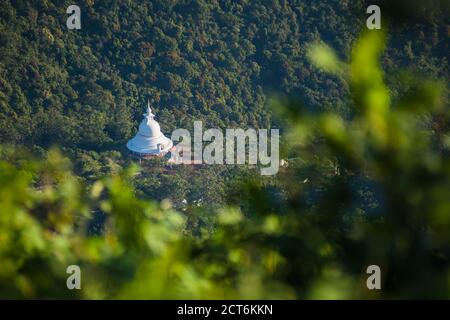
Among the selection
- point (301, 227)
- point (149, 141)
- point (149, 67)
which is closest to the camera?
point (301, 227)

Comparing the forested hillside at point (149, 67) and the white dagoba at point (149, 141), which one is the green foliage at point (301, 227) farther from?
the white dagoba at point (149, 141)

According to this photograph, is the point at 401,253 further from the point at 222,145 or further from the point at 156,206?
the point at 222,145

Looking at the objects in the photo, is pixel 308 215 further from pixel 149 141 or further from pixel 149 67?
pixel 149 67

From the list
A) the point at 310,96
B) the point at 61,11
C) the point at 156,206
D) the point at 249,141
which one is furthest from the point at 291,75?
the point at 156,206

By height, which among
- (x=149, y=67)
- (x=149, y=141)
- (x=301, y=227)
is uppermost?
(x=149, y=67)

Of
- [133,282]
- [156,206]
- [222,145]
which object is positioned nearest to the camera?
[133,282]

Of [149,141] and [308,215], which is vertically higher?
[149,141]

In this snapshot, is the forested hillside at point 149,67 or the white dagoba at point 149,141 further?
A: the white dagoba at point 149,141

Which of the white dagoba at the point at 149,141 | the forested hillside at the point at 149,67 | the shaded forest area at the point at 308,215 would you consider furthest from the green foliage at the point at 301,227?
the white dagoba at the point at 149,141

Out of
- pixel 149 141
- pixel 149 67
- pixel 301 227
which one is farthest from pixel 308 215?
pixel 149 67
